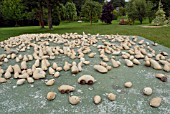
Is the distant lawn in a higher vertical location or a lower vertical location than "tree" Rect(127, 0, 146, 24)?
lower

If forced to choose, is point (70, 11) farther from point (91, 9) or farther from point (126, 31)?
point (126, 31)

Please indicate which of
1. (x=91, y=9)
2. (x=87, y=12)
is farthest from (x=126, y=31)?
A: (x=87, y=12)

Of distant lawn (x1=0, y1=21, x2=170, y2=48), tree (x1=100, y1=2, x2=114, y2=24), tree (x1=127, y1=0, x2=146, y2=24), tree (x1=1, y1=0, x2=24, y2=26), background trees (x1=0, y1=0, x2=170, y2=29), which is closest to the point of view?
distant lawn (x1=0, y1=21, x2=170, y2=48)

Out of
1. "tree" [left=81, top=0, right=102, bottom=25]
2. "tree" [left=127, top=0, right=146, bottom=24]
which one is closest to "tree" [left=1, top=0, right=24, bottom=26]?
"tree" [left=81, top=0, right=102, bottom=25]

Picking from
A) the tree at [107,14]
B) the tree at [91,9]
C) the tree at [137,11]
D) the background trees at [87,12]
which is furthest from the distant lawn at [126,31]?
the tree at [137,11]

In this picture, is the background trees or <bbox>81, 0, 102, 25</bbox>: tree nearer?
<bbox>81, 0, 102, 25</bbox>: tree

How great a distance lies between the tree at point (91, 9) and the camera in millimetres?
15391

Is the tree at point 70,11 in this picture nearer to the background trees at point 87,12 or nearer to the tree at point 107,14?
the background trees at point 87,12

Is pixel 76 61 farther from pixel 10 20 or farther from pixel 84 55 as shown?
pixel 10 20

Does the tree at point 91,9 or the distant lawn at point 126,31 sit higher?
the tree at point 91,9

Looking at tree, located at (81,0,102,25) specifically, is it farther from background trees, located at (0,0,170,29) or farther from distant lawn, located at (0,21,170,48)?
distant lawn, located at (0,21,170,48)

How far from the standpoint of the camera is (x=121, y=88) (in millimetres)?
1427

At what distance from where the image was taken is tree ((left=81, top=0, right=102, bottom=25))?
606 inches

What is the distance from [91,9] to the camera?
51.0 ft
